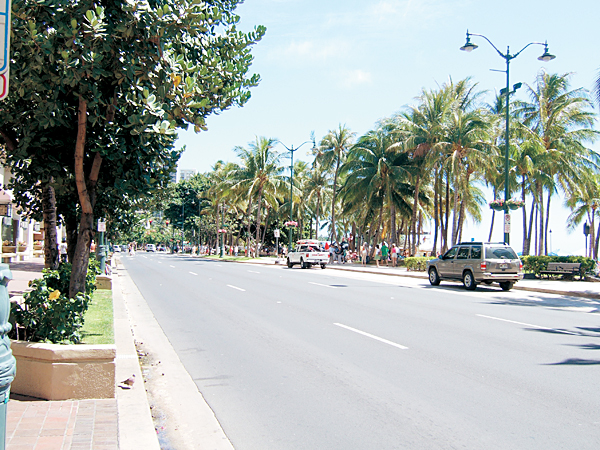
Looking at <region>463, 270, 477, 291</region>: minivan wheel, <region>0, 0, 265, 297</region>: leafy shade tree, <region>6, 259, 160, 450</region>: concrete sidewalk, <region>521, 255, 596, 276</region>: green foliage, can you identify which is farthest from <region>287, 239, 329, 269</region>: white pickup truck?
<region>6, 259, 160, 450</region>: concrete sidewalk

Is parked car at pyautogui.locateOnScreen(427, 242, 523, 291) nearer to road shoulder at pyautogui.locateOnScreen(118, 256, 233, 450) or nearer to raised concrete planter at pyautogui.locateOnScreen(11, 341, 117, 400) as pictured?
road shoulder at pyautogui.locateOnScreen(118, 256, 233, 450)

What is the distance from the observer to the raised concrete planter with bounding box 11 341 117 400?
5.57 m

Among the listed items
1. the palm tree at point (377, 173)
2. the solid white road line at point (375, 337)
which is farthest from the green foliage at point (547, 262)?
the solid white road line at point (375, 337)

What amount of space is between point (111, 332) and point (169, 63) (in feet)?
13.8

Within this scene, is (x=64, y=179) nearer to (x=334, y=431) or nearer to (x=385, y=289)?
(x=334, y=431)

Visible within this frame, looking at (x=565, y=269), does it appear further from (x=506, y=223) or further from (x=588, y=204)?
(x=588, y=204)

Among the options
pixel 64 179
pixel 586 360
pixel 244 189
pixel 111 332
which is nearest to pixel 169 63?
pixel 64 179

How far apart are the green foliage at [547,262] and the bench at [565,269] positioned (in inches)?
14.0

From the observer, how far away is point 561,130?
3969 centimetres

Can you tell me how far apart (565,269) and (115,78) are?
23.4m

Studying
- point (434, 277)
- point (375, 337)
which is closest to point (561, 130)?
point (434, 277)

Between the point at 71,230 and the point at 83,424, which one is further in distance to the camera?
the point at 71,230

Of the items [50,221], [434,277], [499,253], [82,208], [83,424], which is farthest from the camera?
[434,277]

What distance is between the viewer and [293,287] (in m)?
20.0
